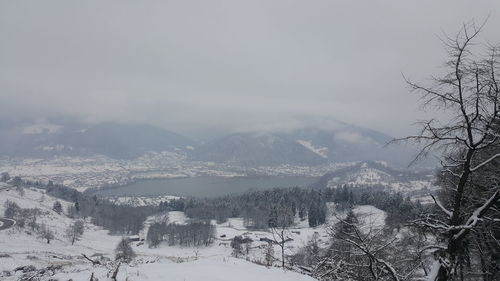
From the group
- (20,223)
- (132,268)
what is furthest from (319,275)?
(20,223)

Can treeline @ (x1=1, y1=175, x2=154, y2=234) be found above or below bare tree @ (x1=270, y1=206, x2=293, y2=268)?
below

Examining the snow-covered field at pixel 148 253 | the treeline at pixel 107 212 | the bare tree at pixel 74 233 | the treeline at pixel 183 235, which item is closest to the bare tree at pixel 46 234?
the snow-covered field at pixel 148 253

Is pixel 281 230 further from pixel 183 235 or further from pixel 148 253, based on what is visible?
pixel 183 235

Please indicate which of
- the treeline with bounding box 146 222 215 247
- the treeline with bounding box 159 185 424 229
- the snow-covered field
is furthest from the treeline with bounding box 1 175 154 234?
the treeline with bounding box 146 222 215 247

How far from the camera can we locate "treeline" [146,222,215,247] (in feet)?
282

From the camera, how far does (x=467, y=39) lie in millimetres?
4391

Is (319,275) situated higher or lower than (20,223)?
higher

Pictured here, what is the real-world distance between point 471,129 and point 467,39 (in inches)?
47.6

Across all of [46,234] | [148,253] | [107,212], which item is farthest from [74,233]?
[107,212]

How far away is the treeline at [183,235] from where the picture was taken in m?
86.0

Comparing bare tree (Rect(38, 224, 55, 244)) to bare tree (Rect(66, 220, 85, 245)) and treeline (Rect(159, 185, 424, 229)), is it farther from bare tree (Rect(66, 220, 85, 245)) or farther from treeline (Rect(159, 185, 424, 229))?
treeline (Rect(159, 185, 424, 229))

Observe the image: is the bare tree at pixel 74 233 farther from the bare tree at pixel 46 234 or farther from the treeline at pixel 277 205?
the treeline at pixel 277 205

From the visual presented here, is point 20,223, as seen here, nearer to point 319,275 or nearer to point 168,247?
point 168,247

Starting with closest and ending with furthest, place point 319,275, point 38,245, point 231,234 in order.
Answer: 1. point 319,275
2. point 38,245
3. point 231,234
